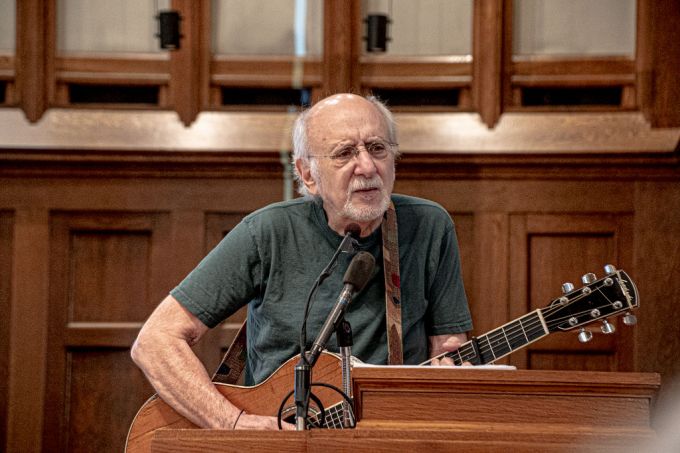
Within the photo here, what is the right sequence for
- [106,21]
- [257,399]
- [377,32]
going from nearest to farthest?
1. [257,399]
2. [377,32]
3. [106,21]

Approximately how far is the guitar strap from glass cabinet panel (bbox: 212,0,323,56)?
1.80 metres

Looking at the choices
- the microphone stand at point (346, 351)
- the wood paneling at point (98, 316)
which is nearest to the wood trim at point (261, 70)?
the wood paneling at point (98, 316)

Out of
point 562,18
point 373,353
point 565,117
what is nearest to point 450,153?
point 565,117

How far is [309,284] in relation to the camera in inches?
115

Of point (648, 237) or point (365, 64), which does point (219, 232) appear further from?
point (648, 237)

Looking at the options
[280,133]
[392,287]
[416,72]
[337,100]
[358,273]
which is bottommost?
[392,287]

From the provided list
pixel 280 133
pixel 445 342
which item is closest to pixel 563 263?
pixel 280 133

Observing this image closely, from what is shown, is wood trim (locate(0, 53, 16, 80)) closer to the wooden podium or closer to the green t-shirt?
the green t-shirt

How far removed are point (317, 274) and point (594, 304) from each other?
2.52 feet

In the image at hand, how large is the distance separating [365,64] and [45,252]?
161 centimetres

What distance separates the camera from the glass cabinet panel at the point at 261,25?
4629 mm

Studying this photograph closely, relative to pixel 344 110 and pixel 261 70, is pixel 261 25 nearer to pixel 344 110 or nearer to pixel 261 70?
pixel 261 70

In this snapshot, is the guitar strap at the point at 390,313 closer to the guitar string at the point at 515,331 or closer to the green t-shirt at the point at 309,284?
the green t-shirt at the point at 309,284

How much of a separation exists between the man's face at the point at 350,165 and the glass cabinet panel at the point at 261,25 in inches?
67.3
